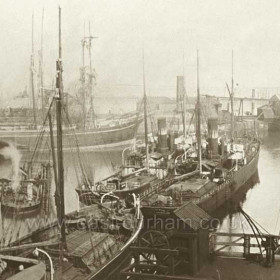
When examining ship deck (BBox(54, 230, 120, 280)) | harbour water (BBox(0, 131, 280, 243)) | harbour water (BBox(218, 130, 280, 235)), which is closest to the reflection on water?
harbour water (BBox(0, 131, 280, 243))

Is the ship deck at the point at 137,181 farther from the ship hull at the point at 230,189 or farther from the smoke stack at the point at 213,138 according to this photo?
the smoke stack at the point at 213,138

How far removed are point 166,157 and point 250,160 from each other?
4.67 meters

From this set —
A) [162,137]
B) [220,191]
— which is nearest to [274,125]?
[162,137]

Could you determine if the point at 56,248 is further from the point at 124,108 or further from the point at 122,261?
the point at 124,108

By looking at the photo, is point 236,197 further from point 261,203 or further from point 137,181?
point 137,181

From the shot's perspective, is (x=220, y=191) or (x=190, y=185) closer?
(x=190, y=185)

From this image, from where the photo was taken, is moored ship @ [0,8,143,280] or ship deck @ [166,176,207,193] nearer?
moored ship @ [0,8,143,280]

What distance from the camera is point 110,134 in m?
32.0

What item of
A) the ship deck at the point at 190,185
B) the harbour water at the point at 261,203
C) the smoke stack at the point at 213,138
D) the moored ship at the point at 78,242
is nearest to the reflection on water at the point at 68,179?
the moored ship at the point at 78,242

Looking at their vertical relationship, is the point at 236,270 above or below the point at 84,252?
above

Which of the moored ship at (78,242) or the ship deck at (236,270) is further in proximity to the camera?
the moored ship at (78,242)

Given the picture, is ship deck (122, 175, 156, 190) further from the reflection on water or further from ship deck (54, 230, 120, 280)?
ship deck (54, 230, 120, 280)

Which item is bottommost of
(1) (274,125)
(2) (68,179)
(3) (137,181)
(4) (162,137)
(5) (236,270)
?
(2) (68,179)

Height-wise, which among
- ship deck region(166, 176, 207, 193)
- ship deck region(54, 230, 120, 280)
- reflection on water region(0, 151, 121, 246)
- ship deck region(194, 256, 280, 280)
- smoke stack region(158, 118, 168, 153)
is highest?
smoke stack region(158, 118, 168, 153)
